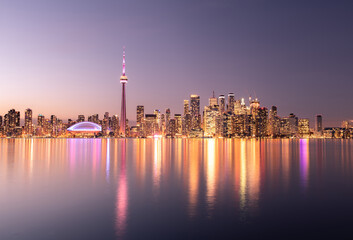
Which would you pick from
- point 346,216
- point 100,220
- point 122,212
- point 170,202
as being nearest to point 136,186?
point 170,202

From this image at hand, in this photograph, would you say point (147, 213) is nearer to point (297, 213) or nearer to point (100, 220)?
point (100, 220)

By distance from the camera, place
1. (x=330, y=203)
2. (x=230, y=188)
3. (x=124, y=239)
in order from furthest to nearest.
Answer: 1. (x=230, y=188)
2. (x=330, y=203)
3. (x=124, y=239)

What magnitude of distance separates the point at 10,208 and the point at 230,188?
17.7 m

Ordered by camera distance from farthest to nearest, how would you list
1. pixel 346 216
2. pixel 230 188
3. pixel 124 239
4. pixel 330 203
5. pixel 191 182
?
pixel 191 182 < pixel 230 188 < pixel 330 203 < pixel 346 216 < pixel 124 239

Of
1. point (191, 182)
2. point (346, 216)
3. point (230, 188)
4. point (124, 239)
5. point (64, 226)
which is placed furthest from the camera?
point (191, 182)

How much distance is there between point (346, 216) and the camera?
18.6 meters

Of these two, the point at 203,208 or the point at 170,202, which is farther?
the point at 170,202

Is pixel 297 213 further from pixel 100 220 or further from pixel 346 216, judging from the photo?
pixel 100 220

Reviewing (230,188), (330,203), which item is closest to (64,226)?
(230,188)

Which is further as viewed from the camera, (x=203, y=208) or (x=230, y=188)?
(x=230, y=188)

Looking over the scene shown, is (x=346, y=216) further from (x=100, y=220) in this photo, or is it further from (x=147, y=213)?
(x=100, y=220)

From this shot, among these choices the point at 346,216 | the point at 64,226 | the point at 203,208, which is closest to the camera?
the point at 64,226

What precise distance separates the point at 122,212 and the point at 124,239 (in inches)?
199

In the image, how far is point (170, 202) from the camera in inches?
902
